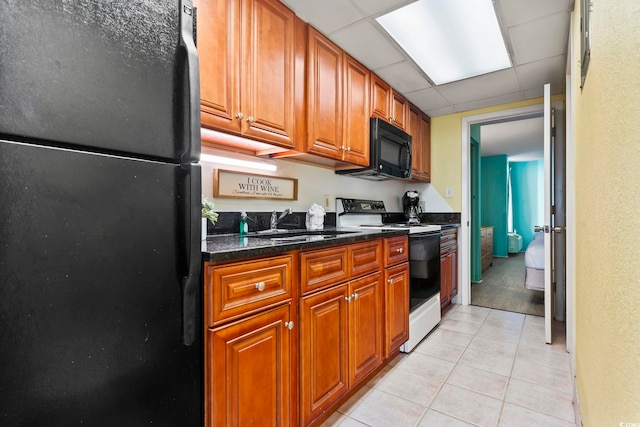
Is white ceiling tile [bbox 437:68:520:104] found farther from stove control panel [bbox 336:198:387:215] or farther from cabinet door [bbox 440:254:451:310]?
cabinet door [bbox 440:254:451:310]

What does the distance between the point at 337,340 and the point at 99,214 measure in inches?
45.6

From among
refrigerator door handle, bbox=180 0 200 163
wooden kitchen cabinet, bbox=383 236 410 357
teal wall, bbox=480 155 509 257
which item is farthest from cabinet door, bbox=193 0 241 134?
teal wall, bbox=480 155 509 257

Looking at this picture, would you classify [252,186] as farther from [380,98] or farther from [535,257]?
[535,257]

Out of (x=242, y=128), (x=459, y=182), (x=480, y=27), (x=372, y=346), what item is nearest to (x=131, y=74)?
(x=242, y=128)

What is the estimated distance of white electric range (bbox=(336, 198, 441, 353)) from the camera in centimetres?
224

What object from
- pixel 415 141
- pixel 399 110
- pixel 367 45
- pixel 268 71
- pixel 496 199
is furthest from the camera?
pixel 496 199

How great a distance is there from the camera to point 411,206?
11.5ft

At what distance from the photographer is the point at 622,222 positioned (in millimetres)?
638

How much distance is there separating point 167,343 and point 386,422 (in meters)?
1.17

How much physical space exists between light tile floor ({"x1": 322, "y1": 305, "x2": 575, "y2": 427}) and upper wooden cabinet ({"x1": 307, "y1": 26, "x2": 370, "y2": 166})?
1448 mm

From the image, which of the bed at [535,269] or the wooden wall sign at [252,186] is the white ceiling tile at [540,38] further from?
the bed at [535,269]

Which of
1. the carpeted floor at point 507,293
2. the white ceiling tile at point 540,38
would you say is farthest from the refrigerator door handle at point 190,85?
→ the carpeted floor at point 507,293

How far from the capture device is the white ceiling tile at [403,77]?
92.9 inches

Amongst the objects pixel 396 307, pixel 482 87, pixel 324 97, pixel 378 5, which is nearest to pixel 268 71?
pixel 324 97
